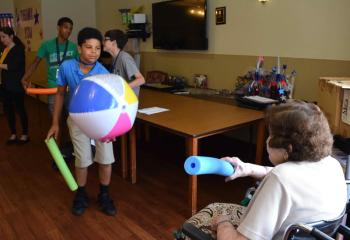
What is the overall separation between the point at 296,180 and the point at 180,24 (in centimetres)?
328

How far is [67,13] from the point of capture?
5809 mm

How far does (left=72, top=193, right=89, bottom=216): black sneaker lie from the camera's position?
2.41m

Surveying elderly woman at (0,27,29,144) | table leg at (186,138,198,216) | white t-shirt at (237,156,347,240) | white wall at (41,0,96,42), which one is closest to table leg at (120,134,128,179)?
table leg at (186,138,198,216)

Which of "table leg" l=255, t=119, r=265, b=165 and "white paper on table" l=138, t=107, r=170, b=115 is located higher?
"white paper on table" l=138, t=107, r=170, b=115

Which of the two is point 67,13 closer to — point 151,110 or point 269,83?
point 151,110

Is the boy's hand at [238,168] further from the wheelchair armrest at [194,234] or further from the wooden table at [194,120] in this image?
the wooden table at [194,120]

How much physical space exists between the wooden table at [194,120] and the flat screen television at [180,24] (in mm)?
929

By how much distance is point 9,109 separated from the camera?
3.99 meters

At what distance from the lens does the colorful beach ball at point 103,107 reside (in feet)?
3.19

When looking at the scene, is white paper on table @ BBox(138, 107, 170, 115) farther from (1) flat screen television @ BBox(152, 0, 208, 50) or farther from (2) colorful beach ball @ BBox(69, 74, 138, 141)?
(2) colorful beach ball @ BBox(69, 74, 138, 141)

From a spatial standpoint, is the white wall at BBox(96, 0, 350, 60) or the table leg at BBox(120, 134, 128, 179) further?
the table leg at BBox(120, 134, 128, 179)

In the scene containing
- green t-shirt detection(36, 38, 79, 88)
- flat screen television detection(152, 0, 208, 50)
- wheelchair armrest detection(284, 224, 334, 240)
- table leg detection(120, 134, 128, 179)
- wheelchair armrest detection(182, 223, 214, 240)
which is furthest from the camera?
flat screen television detection(152, 0, 208, 50)

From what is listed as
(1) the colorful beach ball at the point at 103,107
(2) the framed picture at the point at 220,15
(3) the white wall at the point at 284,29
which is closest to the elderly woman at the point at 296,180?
(1) the colorful beach ball at the point at 103,107

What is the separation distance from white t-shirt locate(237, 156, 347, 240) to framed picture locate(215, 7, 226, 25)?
285 centimetres
